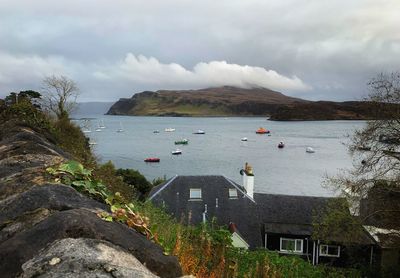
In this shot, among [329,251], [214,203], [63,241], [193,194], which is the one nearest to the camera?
[63,241]

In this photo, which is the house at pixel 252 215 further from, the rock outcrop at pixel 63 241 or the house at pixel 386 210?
the rock outcrop at pixel 63 241

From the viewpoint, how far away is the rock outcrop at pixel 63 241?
2.07 meters

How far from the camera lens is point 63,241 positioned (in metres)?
2.28

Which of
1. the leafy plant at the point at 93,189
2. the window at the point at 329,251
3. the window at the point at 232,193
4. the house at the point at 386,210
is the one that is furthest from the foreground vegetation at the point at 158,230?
the window at the point at 329,251

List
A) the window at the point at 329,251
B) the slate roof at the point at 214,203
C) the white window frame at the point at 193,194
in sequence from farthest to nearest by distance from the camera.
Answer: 1. the white window frame at the point at 193,194
2. the window at the point at 329,251
3. the slate roof at the point at 214,203

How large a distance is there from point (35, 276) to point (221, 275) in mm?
3862

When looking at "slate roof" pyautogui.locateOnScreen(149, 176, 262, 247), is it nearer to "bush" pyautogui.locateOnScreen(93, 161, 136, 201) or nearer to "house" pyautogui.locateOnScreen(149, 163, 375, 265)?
"house" pyautogui.locateOnScreen(149, 163, 375, 265)

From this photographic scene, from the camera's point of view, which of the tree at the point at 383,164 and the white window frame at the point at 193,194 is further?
the white window frame at the point at 193,194

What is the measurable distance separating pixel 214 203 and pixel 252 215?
2.88 metres

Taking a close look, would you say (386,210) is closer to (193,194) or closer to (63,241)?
(193,194)

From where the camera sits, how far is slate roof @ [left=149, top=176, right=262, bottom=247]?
30.6 m

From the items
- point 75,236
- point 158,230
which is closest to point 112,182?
point 158,230

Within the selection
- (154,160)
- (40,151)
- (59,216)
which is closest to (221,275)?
(40,151)

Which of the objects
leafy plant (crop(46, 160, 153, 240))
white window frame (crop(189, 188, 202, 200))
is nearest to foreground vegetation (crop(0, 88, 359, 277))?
leafy plant (crop(46, 160, 153, 240))
